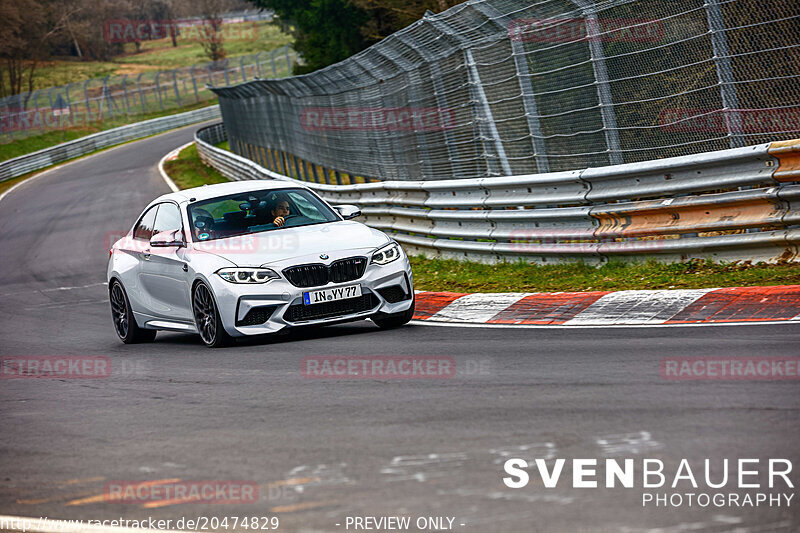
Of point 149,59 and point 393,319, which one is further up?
point 149,59

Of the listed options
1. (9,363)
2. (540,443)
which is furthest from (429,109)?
(540,443)

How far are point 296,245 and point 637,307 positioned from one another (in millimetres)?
3044

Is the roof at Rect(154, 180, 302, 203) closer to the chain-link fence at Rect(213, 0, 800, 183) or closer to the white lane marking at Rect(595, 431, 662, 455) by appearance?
the chain-link fence at Rect(213, 0, 800, 183)

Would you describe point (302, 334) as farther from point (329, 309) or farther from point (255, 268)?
point (255, 268)

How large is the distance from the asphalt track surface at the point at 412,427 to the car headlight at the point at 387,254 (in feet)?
2.14

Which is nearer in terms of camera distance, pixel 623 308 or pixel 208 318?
pixel 623 308

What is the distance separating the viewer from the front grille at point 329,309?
379 inches

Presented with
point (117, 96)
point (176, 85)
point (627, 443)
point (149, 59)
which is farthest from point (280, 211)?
point (149, 59)

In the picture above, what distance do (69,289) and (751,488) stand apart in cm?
1636

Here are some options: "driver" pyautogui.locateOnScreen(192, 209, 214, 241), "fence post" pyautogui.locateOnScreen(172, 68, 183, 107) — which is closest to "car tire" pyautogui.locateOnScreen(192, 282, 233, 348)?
"driver" pyautogui.locateOnScreen(192, 209, 214, 241)

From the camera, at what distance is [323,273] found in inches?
382

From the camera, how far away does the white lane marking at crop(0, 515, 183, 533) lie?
4750 mm

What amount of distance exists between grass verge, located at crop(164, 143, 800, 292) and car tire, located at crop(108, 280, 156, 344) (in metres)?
3.30

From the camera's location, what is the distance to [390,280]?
9.98m
